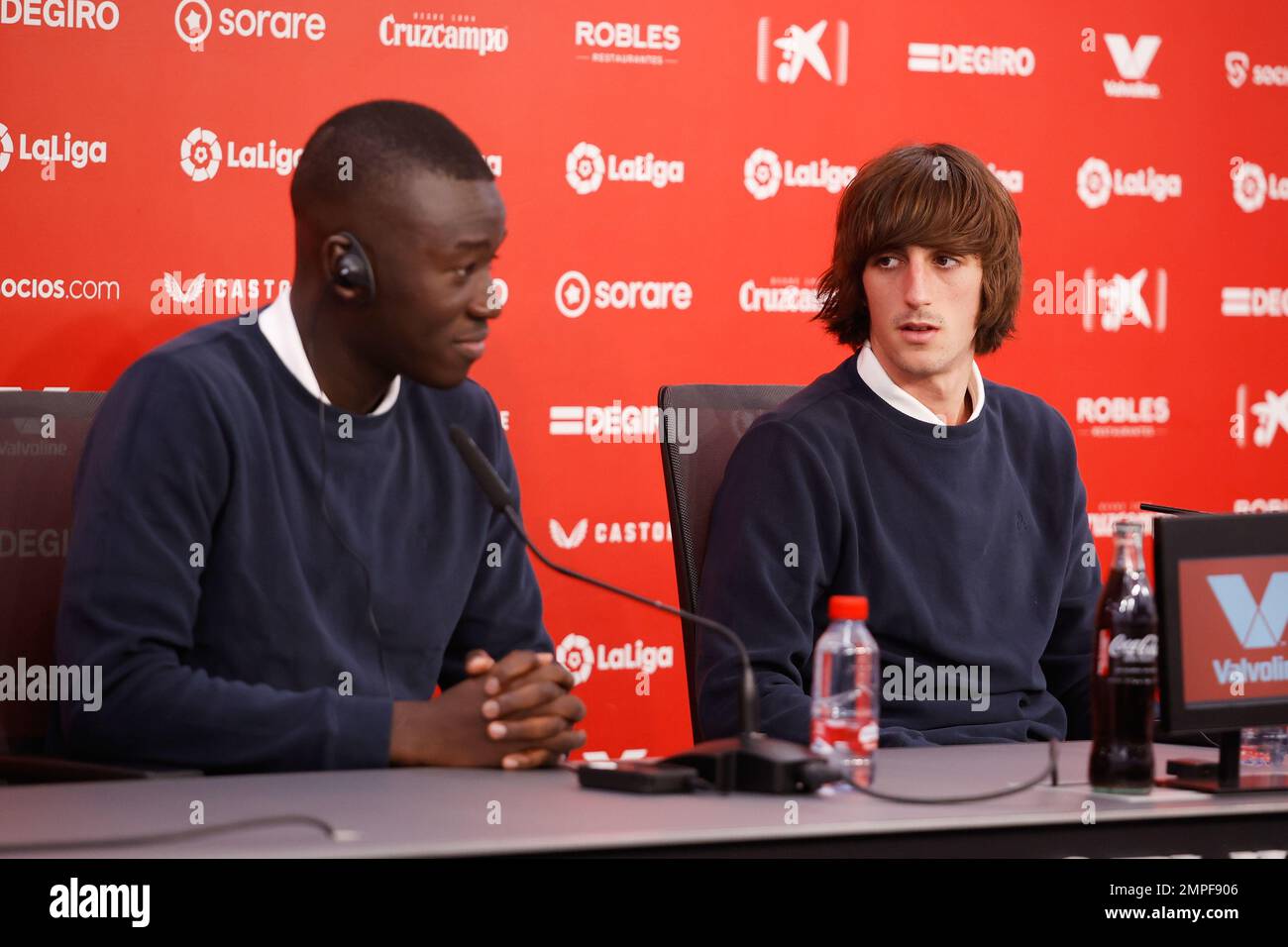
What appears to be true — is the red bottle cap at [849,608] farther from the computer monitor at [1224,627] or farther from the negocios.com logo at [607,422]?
the negocios.com logo at [607,422]

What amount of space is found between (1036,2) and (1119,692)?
2451 millimetres

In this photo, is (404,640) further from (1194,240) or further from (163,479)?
(1194,240)

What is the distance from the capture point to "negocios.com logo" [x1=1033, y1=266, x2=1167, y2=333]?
11.7ft

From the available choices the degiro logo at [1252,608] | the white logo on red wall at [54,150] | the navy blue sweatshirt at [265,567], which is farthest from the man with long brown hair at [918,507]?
the white logo on red wall at [54,150]

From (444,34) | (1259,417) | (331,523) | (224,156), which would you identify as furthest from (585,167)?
(1259,417)

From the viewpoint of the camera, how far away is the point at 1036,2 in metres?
3.56

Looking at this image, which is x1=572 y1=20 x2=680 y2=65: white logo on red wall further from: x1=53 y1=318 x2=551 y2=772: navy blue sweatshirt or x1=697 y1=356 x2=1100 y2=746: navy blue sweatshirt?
x1=53 y1=318 x2=551 y2=772: navy blue sweatshirt

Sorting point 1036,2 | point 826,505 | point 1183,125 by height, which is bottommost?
point 826,505

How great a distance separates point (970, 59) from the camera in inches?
138

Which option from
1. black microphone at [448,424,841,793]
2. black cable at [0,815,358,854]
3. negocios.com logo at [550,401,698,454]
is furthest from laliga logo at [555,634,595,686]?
black cable at [0,815,358,854]

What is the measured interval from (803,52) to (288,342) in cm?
187

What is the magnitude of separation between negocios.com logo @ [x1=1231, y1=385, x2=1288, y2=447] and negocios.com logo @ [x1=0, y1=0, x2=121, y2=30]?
264cm
